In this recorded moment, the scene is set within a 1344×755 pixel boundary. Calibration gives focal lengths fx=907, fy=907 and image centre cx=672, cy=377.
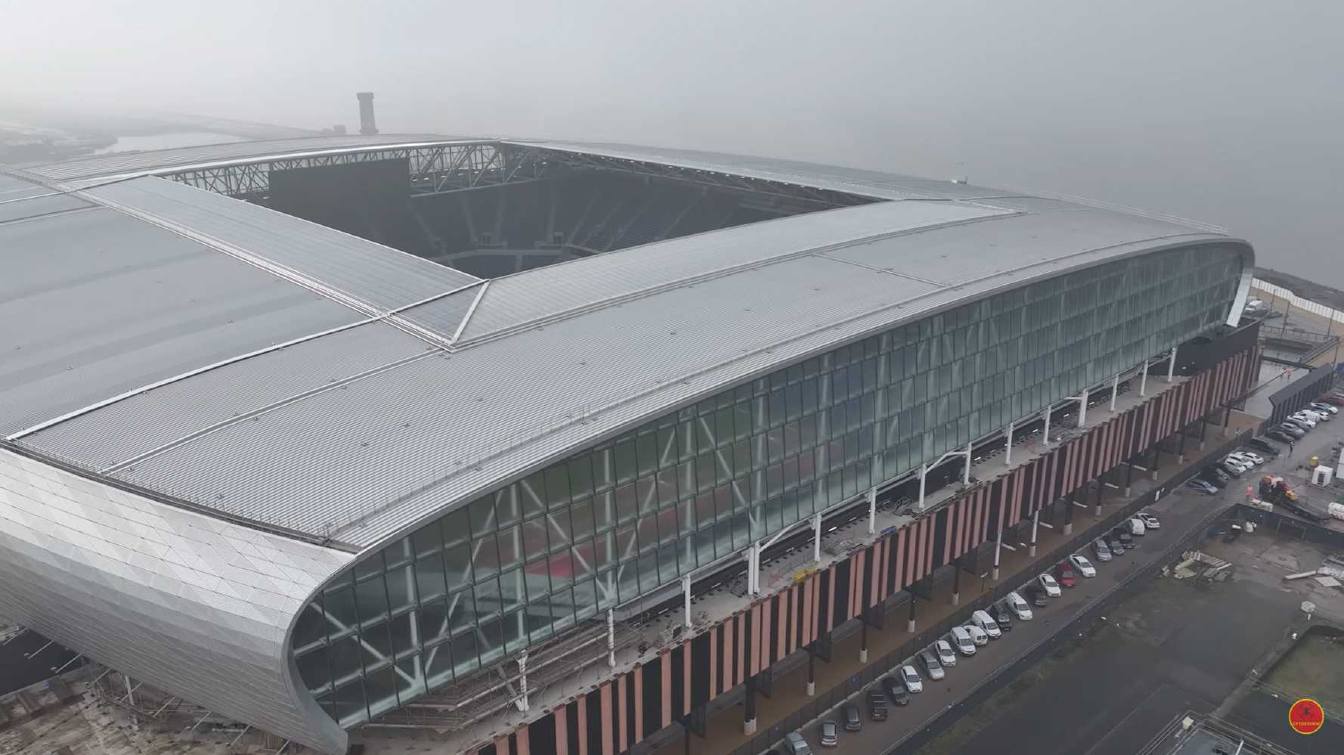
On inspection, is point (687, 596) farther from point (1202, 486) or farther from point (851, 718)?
point (1202, 486)

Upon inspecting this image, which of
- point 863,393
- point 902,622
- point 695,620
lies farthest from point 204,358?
point 902,622

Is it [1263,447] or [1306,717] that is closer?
[1306,717]

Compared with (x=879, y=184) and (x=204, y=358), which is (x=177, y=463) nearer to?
(x=204, y=358)

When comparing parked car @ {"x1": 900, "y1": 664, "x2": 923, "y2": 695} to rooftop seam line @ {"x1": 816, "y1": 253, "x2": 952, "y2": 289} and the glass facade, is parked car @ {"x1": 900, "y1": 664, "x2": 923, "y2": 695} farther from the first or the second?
rooftop seam line @ {"x1": 816, "y1": 253, "x2": 952, "y2": 289}

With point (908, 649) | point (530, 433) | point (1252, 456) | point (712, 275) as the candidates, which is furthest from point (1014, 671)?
point (1252, 456)

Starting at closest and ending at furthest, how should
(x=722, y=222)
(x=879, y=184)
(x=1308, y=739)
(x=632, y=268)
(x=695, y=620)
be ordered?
1. (x=695, y=620)
2. (x=1308, y=739)
3. (x=632, y=268)
4. (x=879, y=184)
5. (x=722, y=222)

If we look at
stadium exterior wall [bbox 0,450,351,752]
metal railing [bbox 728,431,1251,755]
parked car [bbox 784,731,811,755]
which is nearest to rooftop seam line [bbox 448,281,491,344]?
stadium exterior wall [bbox 0,450,351,752]
